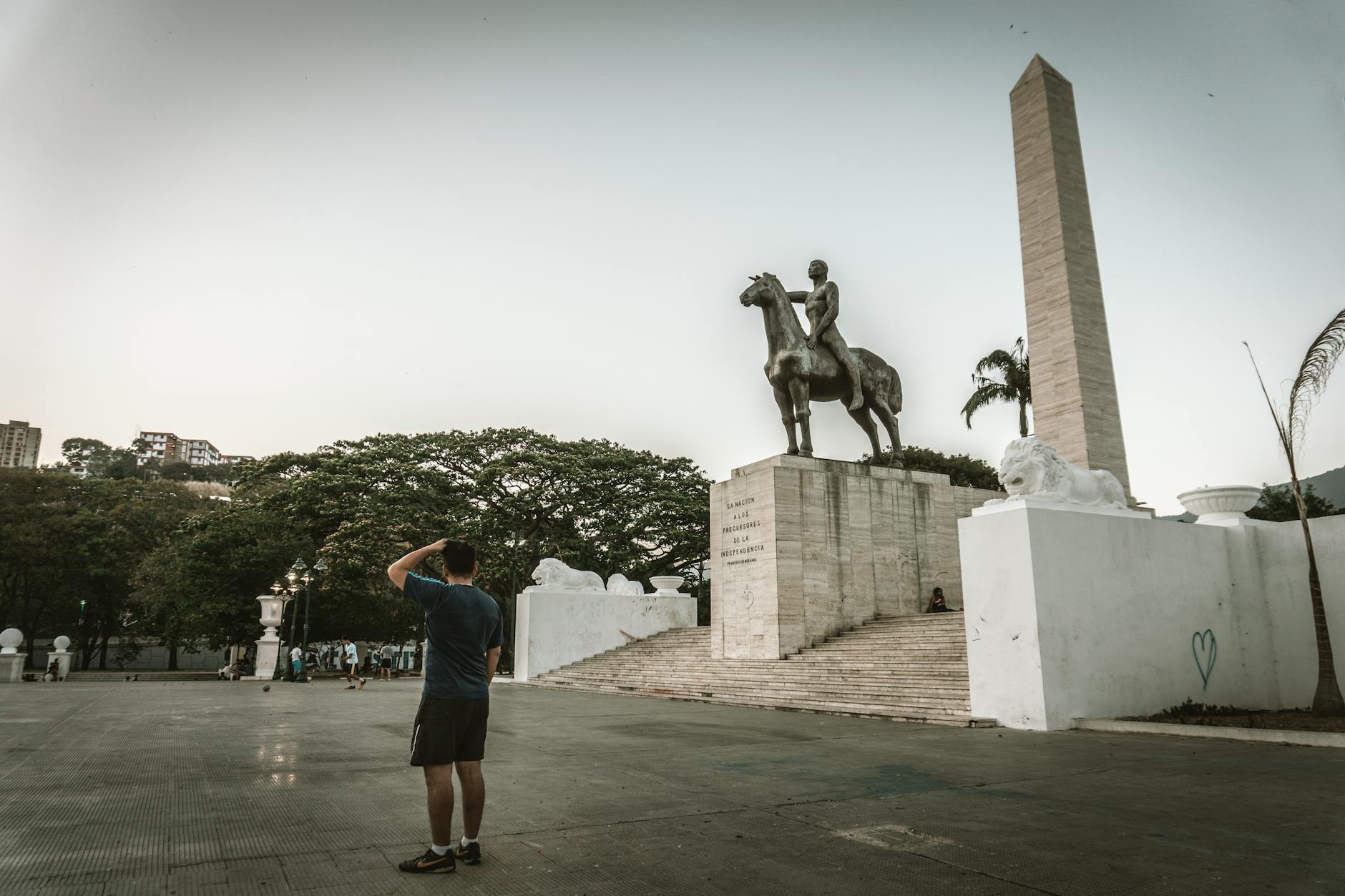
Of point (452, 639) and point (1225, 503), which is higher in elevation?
point (1225, 503)

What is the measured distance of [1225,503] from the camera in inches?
459

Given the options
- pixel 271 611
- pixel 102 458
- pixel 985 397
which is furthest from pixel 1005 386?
pixel 102 458

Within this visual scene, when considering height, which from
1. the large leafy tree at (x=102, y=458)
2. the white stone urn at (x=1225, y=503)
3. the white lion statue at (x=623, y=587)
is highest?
the large leafy tree at (x=102, y=458)

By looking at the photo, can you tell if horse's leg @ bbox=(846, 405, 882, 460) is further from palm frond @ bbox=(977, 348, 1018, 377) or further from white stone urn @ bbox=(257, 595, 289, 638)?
white stone urn @ bbox=(257, 595, 289, 638)

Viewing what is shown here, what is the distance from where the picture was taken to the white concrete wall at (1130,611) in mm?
9461

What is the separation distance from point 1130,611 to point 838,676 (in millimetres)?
4685

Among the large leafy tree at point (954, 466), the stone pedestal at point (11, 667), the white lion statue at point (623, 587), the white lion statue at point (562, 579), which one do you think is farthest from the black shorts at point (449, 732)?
the large leafy tree at point (954, 466)

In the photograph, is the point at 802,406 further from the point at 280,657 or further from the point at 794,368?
the point at 280,657

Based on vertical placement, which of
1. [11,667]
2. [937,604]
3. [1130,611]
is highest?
[937,604]

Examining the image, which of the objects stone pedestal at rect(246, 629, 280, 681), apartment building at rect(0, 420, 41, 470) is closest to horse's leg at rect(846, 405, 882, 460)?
stone pedestal at rect(246, 629, 280, 681)

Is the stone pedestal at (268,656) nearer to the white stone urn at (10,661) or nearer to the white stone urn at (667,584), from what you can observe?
the white stone urn at (10,661)

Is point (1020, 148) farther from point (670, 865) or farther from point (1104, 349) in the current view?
point (670, 865)

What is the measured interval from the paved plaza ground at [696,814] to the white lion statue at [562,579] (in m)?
12.6

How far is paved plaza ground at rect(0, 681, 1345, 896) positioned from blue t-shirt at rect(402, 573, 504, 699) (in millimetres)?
806
